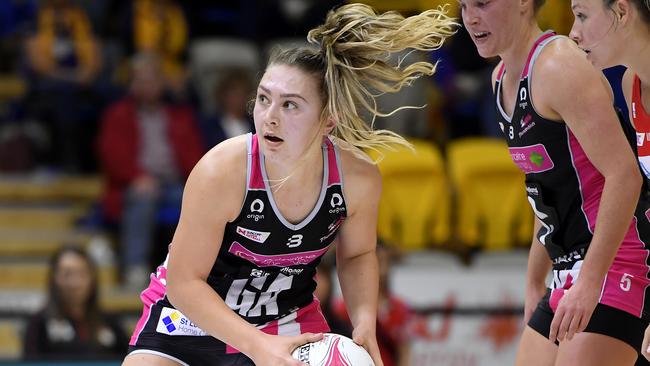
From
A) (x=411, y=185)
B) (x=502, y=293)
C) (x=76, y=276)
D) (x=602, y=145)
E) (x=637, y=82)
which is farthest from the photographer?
(x=411, y=185)

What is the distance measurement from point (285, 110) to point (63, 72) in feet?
18.8

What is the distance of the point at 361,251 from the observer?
3828 millimetres

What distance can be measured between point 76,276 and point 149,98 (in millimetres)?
2167

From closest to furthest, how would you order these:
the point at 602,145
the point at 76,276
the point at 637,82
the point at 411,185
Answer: the point at 602,145 → the point at 637,82 → the point at 76,276 → the point at 411,185

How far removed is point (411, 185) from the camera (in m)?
8.02

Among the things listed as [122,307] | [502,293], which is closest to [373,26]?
[502,293]

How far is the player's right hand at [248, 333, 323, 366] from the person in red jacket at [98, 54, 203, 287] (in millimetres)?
4779

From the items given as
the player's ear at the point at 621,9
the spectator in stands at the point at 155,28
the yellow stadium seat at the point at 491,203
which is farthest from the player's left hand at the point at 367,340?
the spectator in stands at the point at 155,28

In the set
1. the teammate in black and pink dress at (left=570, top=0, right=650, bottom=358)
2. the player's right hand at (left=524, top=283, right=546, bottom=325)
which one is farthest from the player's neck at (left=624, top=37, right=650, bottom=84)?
the player's right hand at (left=524, top=283, right=546, bottom=325)

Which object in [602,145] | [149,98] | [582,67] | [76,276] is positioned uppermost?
[582,67]

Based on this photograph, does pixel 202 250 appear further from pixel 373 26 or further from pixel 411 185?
pixel 411 185

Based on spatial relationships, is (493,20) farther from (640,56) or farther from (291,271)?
(291,271)

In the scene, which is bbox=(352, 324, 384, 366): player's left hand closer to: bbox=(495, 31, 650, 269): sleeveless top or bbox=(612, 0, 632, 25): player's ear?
bbox=(495, 31, 650, 269): sleeveless top

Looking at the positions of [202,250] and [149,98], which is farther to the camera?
[149,98]
